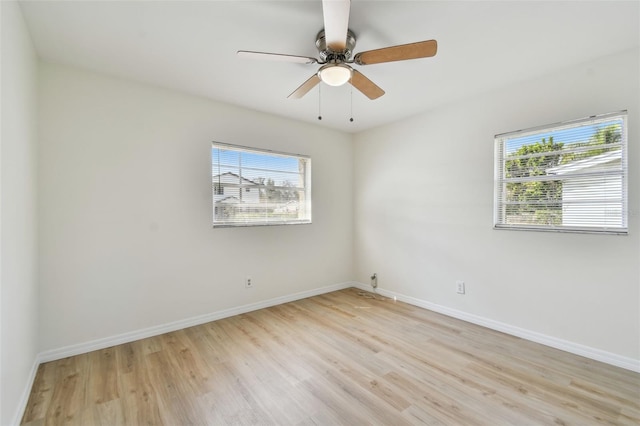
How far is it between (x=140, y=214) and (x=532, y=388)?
11.5 ft

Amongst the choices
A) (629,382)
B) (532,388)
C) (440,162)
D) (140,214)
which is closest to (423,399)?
(532,388)

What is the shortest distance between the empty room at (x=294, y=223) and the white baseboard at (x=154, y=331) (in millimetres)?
17

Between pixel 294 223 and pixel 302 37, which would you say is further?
pixel 294 223

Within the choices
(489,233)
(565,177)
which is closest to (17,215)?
(489,233)

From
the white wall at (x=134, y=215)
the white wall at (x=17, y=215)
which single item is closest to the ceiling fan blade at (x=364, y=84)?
the white wall at (x=134, y=215)

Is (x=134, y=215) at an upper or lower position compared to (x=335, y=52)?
lower

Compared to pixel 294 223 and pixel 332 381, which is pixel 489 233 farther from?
pixel 294 223

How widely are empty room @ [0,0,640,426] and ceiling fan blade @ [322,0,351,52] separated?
0.07ft

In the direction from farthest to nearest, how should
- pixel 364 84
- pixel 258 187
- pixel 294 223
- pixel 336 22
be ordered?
pixel 294 223 → pixel 258 187 → pixel 364 84 → pixel 336 22

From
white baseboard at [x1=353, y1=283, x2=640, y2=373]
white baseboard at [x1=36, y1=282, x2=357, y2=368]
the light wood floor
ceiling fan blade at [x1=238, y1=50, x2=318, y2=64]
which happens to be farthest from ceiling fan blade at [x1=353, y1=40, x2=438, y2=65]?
white baseboard at [x1=36, y1=282, x2=357, y2=368]

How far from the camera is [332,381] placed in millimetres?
1981

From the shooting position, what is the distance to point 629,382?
196cm

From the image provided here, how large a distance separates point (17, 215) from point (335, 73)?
7.17 feet

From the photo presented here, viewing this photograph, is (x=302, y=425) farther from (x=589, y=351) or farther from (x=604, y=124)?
(x=604, y=124)
